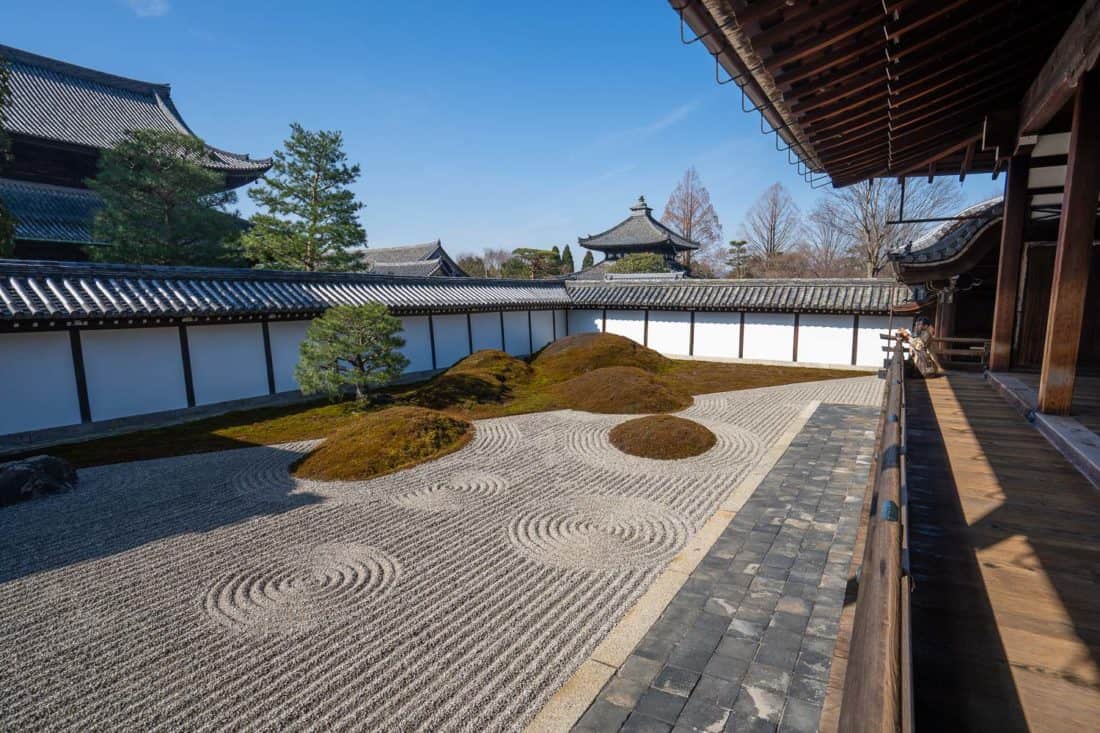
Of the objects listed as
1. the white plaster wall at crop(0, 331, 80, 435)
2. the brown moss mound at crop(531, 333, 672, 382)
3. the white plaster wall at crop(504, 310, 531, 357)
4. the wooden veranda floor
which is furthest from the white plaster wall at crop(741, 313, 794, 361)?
the white plaster wall at crop(0, 331, 80, 435)

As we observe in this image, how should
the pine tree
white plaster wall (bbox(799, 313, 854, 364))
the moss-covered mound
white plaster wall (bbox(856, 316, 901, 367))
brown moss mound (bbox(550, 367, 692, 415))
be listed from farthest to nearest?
the pine tree
white plaster wall (bbox(799, 313, 854, 364))
white plaster wall (bbox(856, 316, 901, 367))
the moss-covered mound
brown moss mound (bbox(550, 367, 692, 415))

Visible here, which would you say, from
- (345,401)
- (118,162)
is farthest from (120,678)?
(118,162)

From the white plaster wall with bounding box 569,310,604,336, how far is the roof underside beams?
750 inches

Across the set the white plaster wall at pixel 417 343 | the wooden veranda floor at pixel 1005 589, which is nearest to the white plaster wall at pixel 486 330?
the white plaster wall at pixel 417 343

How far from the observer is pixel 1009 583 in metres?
2.20

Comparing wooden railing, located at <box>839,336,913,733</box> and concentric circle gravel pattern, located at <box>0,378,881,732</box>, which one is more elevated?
wooden railing, located at <box>839,336,913,733</box>

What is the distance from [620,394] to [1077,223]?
9.66 m

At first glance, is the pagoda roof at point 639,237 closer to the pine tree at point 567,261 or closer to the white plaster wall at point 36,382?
the pine tree at point 567,261

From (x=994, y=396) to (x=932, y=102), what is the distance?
294 cm

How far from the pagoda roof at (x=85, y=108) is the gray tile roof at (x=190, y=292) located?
26.9ft

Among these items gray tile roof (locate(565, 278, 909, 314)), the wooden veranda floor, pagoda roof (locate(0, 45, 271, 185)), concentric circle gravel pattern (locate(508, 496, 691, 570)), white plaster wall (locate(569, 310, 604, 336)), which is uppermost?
pagoda roof (locate(0, 45, 271, 185))

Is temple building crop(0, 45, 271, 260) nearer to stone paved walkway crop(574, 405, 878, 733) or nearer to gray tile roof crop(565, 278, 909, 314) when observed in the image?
gray tile roof crop(565, 278, 909, 314)

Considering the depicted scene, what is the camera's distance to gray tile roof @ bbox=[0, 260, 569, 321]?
9.98 m

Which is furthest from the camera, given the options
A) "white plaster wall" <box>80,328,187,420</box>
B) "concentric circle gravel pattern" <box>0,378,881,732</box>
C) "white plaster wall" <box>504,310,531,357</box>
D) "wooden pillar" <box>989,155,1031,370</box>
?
"white plaster wall" <box>504,310,531,357</box>
